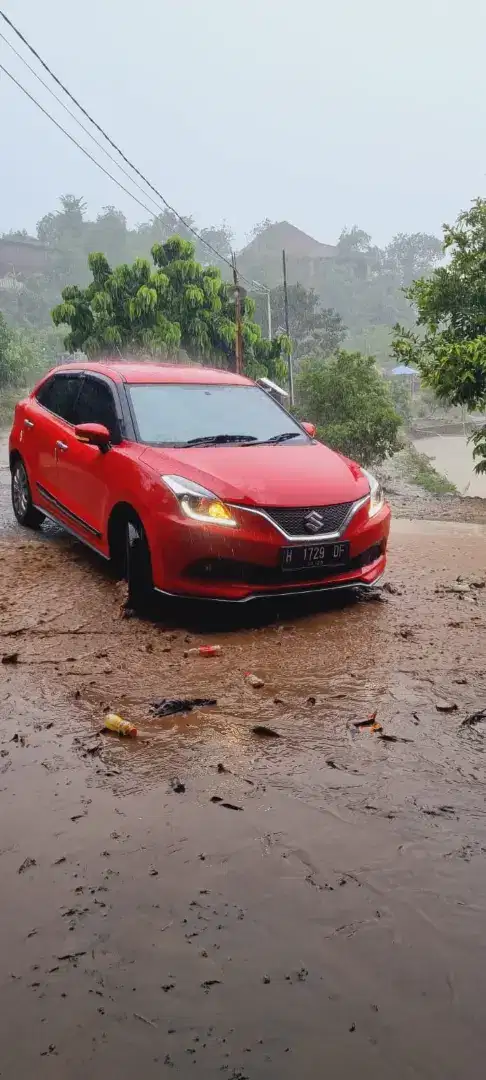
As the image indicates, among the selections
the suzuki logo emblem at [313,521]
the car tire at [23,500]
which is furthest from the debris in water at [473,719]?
the car tire at [23,500]

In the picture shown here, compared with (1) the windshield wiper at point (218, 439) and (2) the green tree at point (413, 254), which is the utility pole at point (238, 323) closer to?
(1) the windshield wiper at point (218, 439)

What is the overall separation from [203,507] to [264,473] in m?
0.49

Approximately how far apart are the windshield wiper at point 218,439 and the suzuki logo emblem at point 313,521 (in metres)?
0.94

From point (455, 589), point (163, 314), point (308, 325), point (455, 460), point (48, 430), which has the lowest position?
point (455, 460)

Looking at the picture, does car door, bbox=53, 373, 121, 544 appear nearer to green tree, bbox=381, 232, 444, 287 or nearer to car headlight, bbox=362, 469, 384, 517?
car headlight, bbox=362, 469, 384, 517

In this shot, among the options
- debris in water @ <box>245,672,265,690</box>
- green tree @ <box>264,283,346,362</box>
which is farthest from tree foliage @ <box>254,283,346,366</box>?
debris in water @ <box>245,672,265,690</box>

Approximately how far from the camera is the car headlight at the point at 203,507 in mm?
4684

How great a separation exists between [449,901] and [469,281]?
14.0 m

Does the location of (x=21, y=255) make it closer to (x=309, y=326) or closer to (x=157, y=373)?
(x=309, y=326)

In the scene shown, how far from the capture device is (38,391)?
7434mm

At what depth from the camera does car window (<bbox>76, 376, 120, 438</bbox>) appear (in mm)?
5645

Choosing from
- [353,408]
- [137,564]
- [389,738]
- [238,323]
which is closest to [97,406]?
[137,564]

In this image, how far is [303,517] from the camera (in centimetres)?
483

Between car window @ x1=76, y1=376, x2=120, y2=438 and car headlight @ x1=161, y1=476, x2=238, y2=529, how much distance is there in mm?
1013
